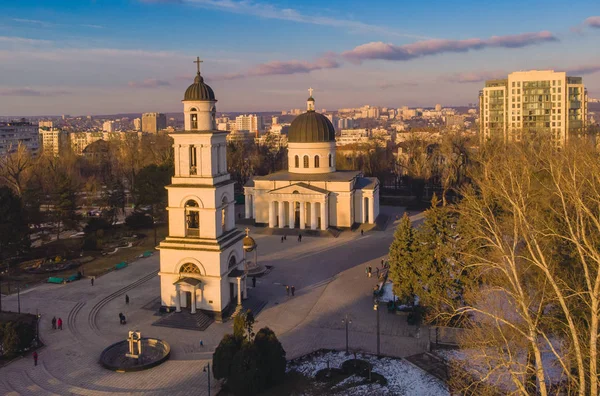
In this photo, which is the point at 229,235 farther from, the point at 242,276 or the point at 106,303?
the point at 106,303

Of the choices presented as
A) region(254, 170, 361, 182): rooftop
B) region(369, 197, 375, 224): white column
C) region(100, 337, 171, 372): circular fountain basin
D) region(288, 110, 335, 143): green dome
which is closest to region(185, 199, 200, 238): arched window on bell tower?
region(100, 337, 171, 372): circular fountain basin

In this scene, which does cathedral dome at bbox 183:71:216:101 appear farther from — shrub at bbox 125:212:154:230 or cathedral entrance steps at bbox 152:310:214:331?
shrub at bbox 125:212:154:230

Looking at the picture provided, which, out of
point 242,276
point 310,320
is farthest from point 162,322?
point 310,320

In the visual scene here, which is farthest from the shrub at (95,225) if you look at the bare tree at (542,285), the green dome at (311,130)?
the bare tree at (542,285)

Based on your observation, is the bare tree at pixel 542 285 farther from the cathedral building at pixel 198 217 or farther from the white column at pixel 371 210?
the white column at pixel 371 210

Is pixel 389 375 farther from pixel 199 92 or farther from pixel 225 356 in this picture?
pixel 199 92

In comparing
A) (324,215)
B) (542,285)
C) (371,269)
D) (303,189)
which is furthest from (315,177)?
(542,285)
